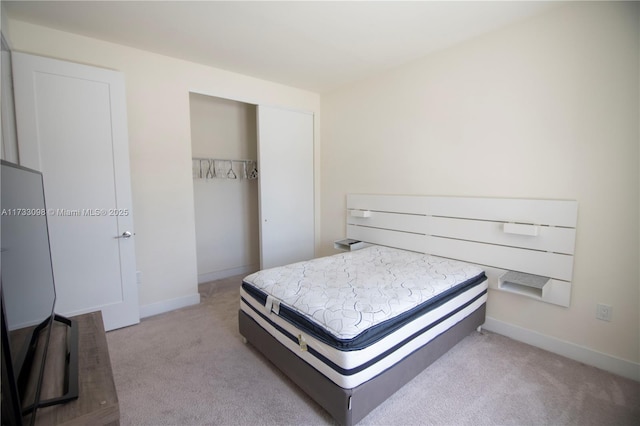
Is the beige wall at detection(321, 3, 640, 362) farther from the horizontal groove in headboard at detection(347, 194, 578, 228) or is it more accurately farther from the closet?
the closet

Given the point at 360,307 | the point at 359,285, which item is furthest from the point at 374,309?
the point at 359,285

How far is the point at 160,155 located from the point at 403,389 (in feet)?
9.69

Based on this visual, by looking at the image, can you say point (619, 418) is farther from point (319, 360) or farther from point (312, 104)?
point (312, 104)

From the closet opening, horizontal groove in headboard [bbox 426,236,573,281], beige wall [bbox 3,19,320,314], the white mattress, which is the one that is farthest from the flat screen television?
horizontal groove in headboard [bbox 426,236,573,281]

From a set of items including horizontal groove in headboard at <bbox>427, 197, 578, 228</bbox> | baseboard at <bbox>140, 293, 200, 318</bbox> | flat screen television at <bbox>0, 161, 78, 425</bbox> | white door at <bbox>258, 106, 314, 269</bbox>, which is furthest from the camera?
white door at <bbox>258, 106, 314, 269</bbox>

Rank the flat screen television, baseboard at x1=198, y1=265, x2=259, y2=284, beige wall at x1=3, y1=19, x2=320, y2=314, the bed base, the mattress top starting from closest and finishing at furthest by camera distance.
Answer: the flat screen television
the bed base
the mattress top
beige wall at x1=3, y1=19, x2=320, y2=314
baseboard at x1=198, y1=265, x2=259, y2=284

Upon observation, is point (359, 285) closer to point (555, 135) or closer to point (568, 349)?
point (568, 349)

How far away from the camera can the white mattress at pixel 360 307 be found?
5.19 feet

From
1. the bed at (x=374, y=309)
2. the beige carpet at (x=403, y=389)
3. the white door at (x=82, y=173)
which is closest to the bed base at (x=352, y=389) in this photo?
the bed at (x=374, y=309)

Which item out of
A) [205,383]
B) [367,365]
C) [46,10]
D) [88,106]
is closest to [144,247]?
[88,106]

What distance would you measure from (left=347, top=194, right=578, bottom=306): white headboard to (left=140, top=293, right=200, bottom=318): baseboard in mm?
2235

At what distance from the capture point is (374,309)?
175cm

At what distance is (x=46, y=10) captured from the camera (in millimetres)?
2197

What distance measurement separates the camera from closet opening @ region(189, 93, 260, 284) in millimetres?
3986
